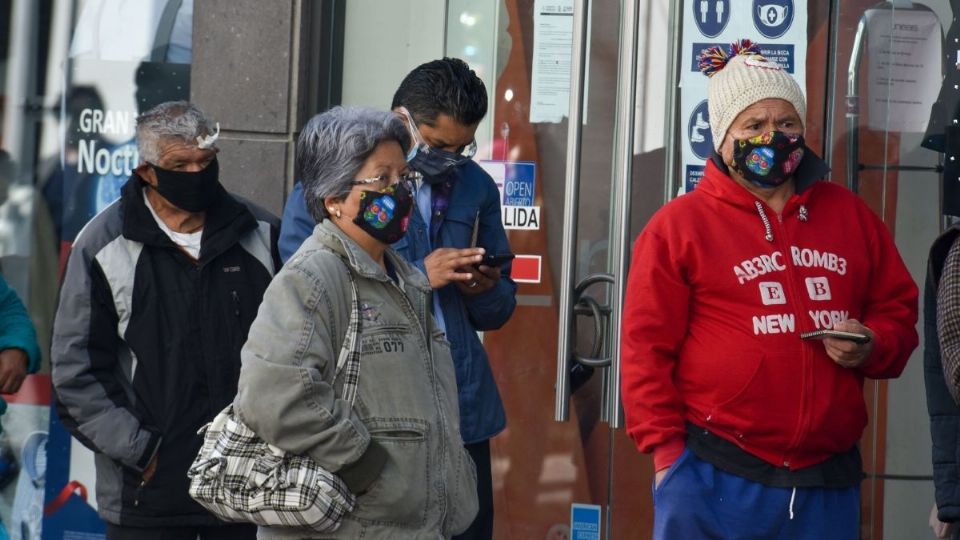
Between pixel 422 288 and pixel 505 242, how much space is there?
1.22 metres

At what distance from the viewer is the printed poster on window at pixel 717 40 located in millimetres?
5395

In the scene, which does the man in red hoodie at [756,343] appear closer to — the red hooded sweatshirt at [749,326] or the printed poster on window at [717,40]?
the red hooded sweatshirt at [749,326]

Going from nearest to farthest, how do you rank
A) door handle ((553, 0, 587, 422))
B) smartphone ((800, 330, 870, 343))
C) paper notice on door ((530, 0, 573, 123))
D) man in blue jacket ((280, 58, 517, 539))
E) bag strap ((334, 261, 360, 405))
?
bag strap ((334, 261, 360, 405))
smartphone ((800, 330, 870, 343))
man in blue jacket ((280, 58, 517, 539))
door handle ((553, 0, 587, 422))
paper notice on door ((530, 0, 573, 123))

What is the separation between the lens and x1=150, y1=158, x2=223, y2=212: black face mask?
14.6 feet

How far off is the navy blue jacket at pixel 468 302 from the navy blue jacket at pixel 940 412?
120cm

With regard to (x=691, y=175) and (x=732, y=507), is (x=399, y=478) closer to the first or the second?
(x=732, y=507)

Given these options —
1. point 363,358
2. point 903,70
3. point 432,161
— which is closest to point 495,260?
point 432,161

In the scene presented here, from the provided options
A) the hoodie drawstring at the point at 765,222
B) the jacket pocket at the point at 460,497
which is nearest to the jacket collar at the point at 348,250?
the jacket pocket at the point at 460,497

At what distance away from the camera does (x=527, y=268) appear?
568cm

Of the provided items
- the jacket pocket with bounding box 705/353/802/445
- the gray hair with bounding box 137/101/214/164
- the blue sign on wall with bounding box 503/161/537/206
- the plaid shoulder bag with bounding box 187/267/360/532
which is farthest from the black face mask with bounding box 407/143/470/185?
the blue sign on wall with bounding box 503/161/537/206

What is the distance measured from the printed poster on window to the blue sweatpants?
1.83 meters

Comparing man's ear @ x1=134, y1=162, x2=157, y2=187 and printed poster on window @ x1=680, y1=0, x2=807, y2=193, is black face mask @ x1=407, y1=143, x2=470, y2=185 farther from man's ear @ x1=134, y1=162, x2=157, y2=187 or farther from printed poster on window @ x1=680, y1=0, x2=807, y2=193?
printed poster on window @ x1=680, y1=0, x2=807, y2=193

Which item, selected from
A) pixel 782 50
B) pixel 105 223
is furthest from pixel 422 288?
pixel 782 50

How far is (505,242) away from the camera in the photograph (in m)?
4.61
